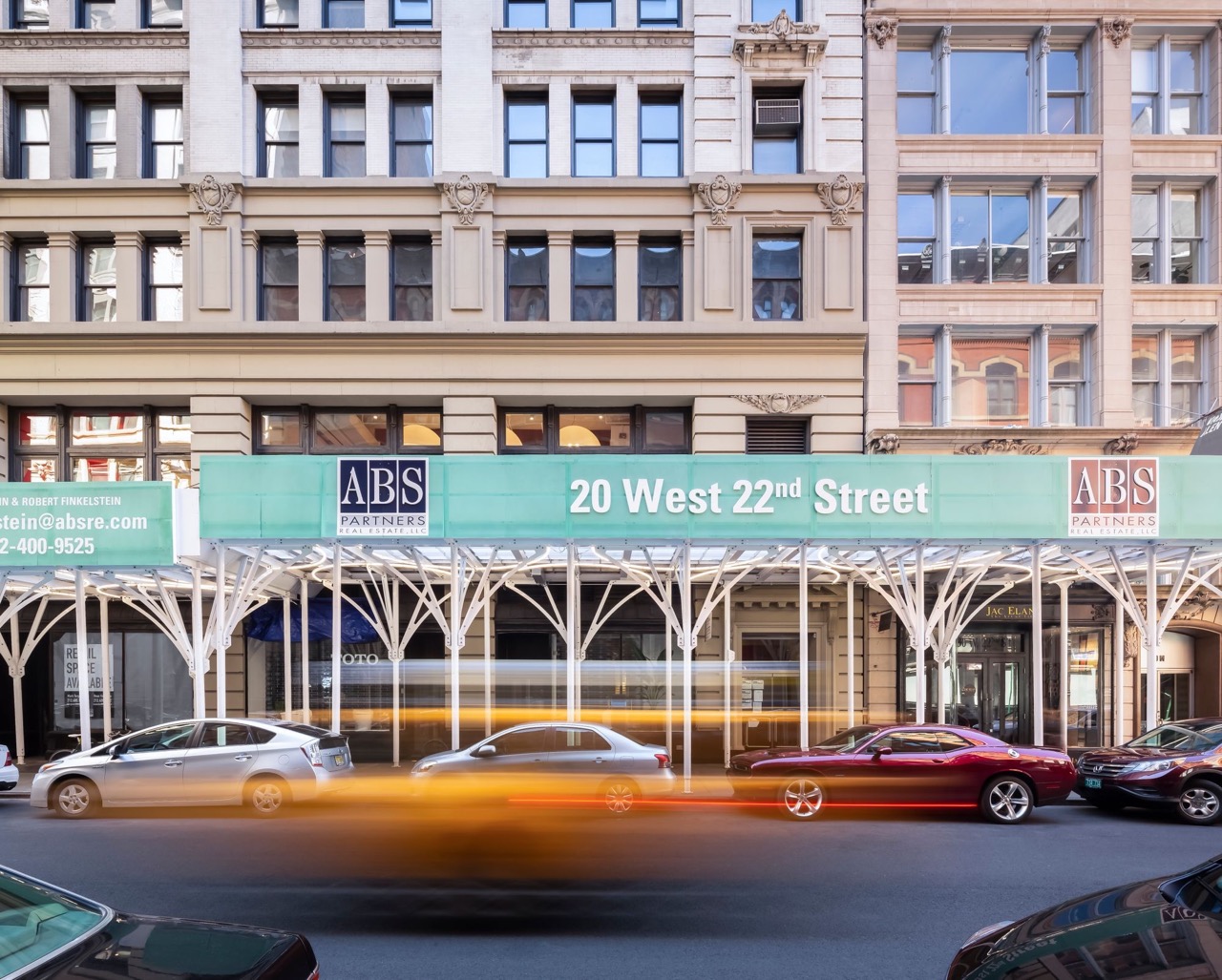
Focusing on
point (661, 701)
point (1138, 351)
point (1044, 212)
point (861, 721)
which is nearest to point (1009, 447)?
point (1138, 351)

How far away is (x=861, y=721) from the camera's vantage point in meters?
18.5

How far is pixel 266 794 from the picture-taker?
1220 cm

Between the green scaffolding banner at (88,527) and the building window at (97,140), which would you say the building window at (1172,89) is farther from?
the building window at (97,140)

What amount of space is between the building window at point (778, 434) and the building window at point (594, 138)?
686cm

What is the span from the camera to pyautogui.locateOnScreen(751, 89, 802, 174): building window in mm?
19328

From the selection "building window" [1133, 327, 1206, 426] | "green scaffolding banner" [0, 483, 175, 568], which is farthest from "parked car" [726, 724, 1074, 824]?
"building window" [1133, 327, 1206, 426]

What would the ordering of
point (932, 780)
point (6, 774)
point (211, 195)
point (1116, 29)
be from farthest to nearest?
point (1116, 29), point (211, 195), point (6, 774), point (932, 780)

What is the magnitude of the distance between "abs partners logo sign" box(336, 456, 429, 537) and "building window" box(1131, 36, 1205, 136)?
18490 mm

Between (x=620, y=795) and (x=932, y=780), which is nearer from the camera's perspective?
(x=932, y=780)

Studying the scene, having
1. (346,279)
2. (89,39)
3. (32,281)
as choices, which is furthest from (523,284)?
(32,281)

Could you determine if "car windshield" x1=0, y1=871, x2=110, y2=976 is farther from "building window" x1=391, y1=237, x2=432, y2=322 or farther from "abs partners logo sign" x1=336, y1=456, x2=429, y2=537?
"building window" x1=391, y1=237, x2=432, y2=322

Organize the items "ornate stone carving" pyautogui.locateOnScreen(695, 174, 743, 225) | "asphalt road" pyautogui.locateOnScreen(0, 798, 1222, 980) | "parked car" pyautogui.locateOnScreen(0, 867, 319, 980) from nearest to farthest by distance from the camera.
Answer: "parked car" pyautogui.locateOnScreen(0, 867, 319, 980) → "asphalt road" pyautogui.locateOnScreen(0, 798, 1222, 980) → "ornate stone carving" pyautogui.locateOnScreen(695, 174, 743, 225)

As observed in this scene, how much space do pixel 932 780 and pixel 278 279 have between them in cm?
1709

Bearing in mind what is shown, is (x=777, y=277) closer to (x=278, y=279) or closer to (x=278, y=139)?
(x=278, y=279)
